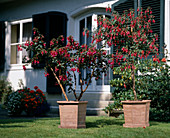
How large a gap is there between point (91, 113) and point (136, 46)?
279 centimetres

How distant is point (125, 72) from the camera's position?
710 cm

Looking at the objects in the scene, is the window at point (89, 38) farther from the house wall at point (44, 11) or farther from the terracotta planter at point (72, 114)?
the terracotta planter at point (72, 114)

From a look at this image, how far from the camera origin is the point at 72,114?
517cm

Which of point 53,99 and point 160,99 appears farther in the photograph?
point 53,99

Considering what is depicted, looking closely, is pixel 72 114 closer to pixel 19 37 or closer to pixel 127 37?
pixel 127 37

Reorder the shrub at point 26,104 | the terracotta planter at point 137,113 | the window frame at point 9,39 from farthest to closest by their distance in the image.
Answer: the window frame at point 9,39 → the shrub at point 26,104 → the terracotta planter at point 137,113

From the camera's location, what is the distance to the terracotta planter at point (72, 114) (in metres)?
5.16

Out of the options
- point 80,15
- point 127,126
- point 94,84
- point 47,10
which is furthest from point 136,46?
point 47,10

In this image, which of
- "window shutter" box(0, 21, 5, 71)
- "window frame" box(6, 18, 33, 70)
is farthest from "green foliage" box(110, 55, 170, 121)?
"window shutter" box(0, 21, 5, 71)

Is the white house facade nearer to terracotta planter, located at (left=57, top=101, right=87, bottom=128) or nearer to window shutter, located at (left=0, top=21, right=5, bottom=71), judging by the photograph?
window shutter, located at (left=0, top=21, right=5, bottom=71)

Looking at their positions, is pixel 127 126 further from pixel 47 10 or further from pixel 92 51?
pixel 47 10

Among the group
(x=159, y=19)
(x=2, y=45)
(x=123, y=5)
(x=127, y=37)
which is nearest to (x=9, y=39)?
(x=2, y=45)

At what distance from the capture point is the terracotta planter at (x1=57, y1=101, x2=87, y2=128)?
16.9 feet

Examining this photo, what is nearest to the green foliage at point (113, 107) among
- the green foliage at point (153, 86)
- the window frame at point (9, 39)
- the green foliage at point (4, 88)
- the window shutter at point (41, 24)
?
the green foliage at point (153, 86)
